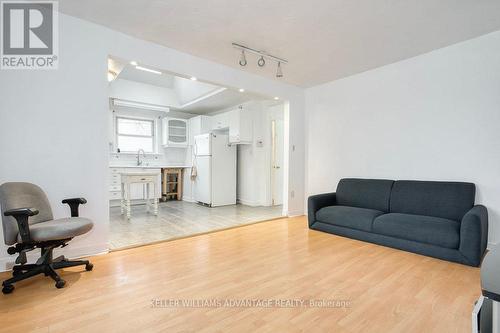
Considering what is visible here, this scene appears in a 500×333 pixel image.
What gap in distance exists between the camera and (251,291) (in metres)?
1.98

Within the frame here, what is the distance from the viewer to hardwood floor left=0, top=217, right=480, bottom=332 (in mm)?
1581

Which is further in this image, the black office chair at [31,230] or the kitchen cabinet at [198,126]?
the kitchen cabinet at [198,126]

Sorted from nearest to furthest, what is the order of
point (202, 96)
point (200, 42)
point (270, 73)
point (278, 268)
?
point (278, 268) → point (200, 42) → point (270, 73) → point (202, 96)

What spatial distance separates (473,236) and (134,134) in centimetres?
704

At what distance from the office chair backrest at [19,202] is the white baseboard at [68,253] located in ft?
1.47

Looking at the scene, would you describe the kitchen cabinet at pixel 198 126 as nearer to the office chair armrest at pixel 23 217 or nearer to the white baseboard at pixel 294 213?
the white baseboard at pixel 294 213

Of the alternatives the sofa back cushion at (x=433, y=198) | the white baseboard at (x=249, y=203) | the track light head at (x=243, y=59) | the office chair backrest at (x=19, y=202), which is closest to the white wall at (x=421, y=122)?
the sofa back cushion at (x=433, y=198)

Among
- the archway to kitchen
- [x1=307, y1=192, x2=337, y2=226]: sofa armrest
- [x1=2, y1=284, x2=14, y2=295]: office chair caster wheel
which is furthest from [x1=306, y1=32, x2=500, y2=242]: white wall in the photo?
[x1=2, y1=284, x2=14, y2=295]: office chair caster wheel

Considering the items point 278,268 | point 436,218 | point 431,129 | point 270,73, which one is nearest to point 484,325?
point 278,268

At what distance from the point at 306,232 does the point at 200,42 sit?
305cm

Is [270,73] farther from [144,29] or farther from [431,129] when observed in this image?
[431,129]

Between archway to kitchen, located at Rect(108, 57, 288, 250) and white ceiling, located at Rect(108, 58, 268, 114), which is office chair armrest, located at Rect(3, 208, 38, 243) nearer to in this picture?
archway to kitchen, located at Rect(108, 57, 288, 250)

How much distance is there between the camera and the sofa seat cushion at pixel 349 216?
3.22 meters

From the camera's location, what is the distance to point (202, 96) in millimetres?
5766
